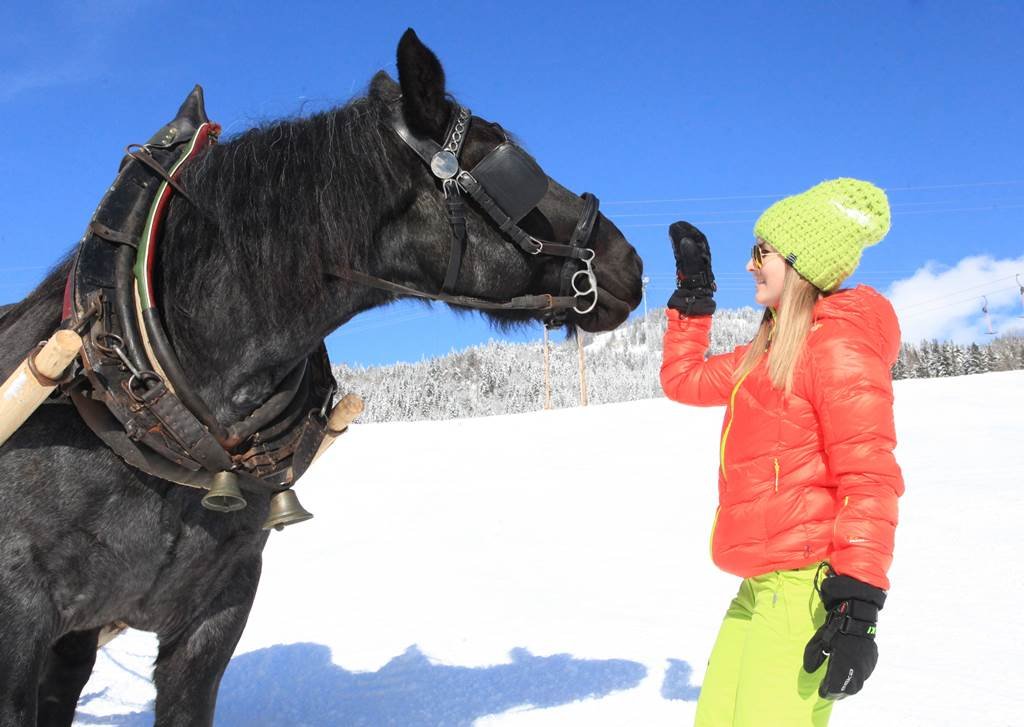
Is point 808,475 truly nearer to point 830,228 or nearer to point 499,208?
point 830,228

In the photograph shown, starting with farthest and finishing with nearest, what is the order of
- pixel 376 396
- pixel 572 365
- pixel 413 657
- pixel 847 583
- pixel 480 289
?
pixel 572 365, pixel 376 396, pixel 413 657, pixel 480 289, pixel 847 583

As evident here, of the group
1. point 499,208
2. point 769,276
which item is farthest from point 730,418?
point 499,208

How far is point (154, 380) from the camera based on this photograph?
2.10 meters

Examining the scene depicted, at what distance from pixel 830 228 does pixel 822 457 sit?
611 mm

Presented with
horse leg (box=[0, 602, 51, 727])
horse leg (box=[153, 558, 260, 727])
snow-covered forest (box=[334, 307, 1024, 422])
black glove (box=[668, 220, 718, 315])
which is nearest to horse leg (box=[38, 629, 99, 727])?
horse leg (box=[153, 558, 260, 727])

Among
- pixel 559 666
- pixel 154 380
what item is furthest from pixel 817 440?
pixel 559 666

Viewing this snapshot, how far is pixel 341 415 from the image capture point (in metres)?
2.50

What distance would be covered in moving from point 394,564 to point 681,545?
7.76 feet

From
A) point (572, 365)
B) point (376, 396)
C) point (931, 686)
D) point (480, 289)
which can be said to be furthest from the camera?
point (572, 365)

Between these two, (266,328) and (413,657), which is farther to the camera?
(413,657)

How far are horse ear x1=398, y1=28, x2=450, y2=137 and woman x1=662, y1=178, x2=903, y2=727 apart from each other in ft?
3.16

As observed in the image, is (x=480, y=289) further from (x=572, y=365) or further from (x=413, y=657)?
(x=572, y=365)

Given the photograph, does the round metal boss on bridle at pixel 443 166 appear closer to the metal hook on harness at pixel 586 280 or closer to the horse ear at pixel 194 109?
the metal hook on harness at pixel 586 280

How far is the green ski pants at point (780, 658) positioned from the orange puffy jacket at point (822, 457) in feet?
0.21
